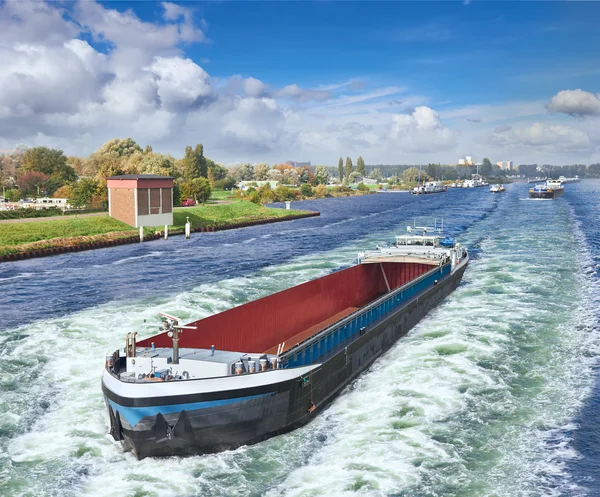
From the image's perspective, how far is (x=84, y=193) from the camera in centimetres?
9569

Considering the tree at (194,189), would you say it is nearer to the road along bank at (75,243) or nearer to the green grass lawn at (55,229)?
the road along bank at (75,243)

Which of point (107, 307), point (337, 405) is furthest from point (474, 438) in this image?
point (107, 307)

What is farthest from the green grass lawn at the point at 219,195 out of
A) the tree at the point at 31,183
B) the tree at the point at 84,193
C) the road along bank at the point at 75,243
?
the road along bank at the point at 75,243

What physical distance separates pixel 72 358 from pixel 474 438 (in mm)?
19274

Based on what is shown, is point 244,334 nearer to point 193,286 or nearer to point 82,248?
point 193,286

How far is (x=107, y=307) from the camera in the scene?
39.2m

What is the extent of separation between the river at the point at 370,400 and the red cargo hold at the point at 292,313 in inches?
181

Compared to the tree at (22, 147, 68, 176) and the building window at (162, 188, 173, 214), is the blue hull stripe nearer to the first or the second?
the building window at (162, 188, 173, 214)

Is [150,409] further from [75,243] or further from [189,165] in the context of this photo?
[189,165]

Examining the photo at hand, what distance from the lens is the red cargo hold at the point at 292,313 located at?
23.4 meters

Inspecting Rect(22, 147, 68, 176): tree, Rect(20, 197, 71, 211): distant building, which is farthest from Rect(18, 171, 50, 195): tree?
Rect(20, 197, 71, 211): distant building

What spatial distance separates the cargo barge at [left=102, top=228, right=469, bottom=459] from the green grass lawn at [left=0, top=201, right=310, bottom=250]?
4615 cm

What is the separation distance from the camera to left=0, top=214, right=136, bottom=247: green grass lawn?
216 feet

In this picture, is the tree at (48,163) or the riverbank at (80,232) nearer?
the riverbank at (80,232)
